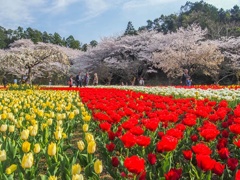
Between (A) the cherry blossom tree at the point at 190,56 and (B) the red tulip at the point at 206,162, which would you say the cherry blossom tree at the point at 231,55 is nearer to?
(A) the cherry blossom tree at the point at 190,56

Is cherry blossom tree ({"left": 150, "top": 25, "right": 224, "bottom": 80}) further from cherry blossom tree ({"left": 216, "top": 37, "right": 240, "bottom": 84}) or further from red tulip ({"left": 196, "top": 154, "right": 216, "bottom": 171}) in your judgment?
red tulip ({"left": 196, "top": 154, "right": 216, "bottom": 171})

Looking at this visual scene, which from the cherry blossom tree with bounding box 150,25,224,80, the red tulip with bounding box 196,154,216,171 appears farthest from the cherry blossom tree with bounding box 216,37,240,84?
the red tulip with bounding box 196,154,216,171

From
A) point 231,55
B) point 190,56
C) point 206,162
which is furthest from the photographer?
point 231,55

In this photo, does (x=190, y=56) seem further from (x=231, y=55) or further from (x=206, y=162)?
(x=206, y=162)

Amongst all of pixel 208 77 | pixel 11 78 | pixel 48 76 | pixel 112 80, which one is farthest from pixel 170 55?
pixel 11 78

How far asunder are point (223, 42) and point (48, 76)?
76.2 feet

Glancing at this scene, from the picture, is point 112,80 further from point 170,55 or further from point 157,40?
point 170,55

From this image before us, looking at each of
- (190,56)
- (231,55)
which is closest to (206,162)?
(190,56)

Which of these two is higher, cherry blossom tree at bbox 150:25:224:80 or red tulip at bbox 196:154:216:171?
cherry blossom tree at bbox 150:25:224:80

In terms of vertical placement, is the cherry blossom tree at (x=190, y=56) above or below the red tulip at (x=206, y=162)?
above

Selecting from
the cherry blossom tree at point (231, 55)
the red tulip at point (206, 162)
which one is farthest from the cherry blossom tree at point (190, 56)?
the red tulip at point (206, 162)

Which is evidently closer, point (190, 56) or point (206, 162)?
point (206, 162)

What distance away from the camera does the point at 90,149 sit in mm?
2637

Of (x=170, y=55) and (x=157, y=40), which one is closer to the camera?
(x=170, y=55)
